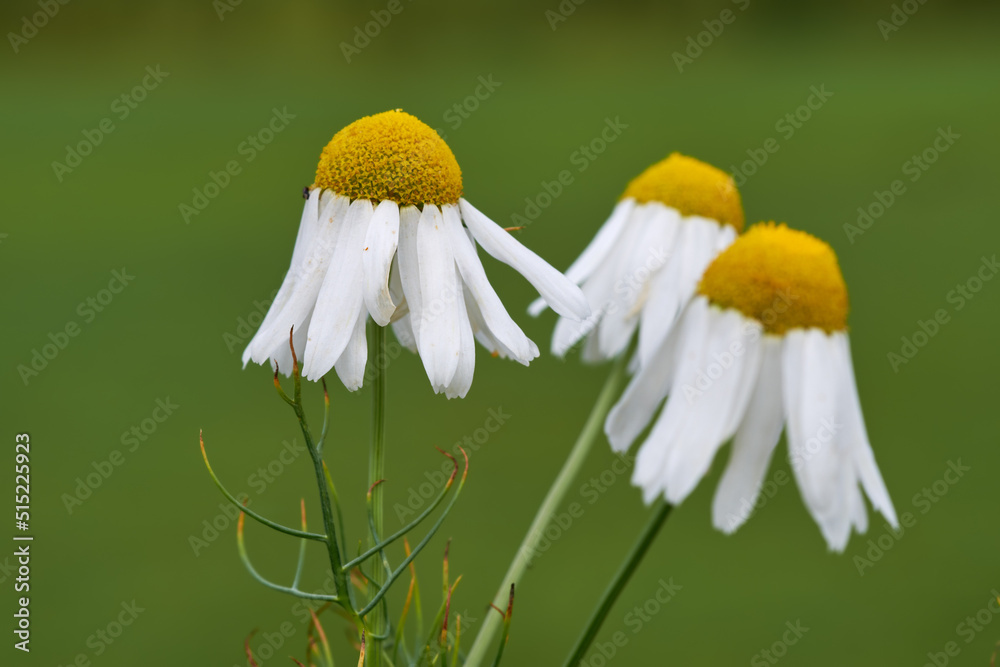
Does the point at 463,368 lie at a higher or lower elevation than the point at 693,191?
lower

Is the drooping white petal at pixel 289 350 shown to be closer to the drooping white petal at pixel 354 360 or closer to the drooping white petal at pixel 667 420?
the drooping white petal at pixel 354 360

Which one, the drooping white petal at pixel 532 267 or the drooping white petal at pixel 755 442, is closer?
the drooping white petal at pixel 532 267

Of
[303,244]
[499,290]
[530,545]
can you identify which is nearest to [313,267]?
[303,244]

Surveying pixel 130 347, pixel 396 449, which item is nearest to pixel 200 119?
pixel 130 347

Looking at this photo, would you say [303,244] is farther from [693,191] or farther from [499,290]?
[499,290]

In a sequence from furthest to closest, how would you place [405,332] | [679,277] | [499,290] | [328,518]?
[499,290], [679,277], [405,332], [328,518]

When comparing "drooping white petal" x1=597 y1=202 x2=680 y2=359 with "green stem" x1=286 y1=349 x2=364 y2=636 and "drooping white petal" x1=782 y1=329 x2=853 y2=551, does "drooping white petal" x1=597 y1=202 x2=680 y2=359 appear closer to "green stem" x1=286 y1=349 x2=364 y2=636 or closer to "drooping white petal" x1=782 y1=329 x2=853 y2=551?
"drooping white petal" x1=782 y1=329 x2=853 y2=551

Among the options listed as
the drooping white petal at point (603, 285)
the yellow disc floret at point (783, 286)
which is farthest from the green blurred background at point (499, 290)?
the yellow disc floret at point (783, 286)
